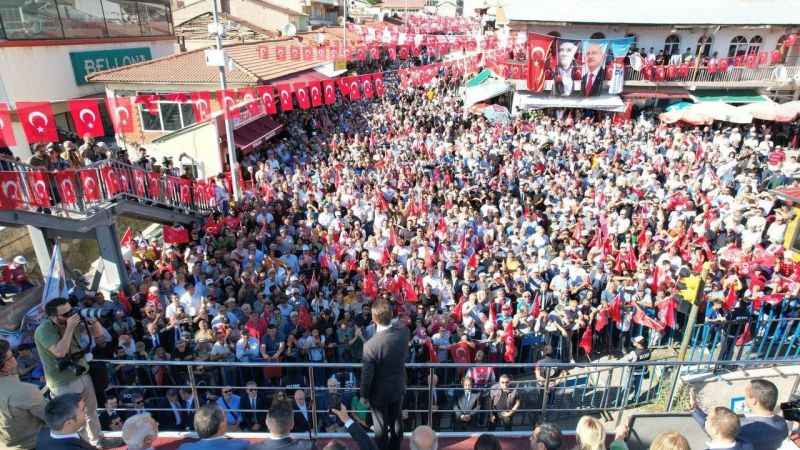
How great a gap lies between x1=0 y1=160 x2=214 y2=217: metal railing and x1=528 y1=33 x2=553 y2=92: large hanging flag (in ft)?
53.3

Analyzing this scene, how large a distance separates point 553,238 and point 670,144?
926 cm

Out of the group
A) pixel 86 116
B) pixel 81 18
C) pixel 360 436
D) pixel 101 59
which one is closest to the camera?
pixel 360 436

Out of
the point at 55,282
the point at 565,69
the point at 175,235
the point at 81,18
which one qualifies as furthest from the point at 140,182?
the point at 565,69

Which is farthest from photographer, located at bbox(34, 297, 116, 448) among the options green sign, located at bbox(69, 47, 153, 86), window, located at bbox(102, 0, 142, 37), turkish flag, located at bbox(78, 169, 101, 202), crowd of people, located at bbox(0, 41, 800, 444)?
window, located at bbox(102, 0, 142, 37)

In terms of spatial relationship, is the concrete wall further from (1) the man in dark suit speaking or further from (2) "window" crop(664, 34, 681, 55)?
(2) "window" crop(664, 34, 681, 55)

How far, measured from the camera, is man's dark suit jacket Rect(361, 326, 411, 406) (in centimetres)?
373

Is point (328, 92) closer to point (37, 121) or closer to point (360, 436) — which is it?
point (37, 121)

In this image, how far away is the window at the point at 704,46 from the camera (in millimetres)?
23047

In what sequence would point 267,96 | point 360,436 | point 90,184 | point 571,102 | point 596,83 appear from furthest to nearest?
1. point 571,102
2. point 596,83
3. point 267,96
4. point 90,184
5. point 360,436

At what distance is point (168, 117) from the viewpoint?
17562mm

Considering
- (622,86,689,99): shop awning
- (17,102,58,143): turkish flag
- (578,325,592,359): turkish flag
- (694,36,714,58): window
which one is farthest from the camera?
(694,36,714,58): window

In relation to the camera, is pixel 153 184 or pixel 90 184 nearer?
pixel 90 184

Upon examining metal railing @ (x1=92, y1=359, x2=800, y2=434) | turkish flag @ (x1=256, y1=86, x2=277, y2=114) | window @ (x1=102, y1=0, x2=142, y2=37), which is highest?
window @ (x1=102, y1=0, x2=142, y2=37)

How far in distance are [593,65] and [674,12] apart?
5.08 m
